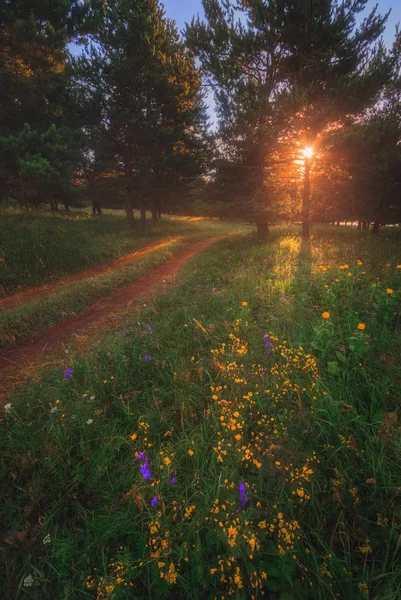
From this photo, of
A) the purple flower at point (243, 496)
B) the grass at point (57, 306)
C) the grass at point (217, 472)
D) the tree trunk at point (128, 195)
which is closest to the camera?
the grass at point (217, 472)

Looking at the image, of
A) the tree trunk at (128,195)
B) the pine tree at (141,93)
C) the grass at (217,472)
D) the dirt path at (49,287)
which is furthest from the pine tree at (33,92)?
the grass at (217,472)

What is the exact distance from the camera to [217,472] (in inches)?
76.2

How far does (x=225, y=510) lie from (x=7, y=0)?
18203 mm

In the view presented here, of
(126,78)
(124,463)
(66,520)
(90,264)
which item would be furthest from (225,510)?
(126,78)

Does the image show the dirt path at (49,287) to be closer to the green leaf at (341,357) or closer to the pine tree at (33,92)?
the pine tree at (33,92)

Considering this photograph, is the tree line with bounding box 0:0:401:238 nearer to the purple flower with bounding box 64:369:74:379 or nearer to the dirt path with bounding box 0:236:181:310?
the dirt path with bounding box 0:236:181:310

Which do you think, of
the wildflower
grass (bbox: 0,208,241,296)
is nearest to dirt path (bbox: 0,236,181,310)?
grass (bbox: 0,208,241,296)

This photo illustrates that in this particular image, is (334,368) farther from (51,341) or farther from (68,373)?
(51,341)

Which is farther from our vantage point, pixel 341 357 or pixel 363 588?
pixel 341 357

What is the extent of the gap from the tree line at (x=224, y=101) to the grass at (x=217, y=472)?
11.1m

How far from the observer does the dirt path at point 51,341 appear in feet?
12.8

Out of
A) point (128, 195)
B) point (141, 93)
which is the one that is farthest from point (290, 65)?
point (128, 195)

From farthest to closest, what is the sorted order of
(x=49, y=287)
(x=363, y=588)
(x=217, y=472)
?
(x=49, y=287), (x=217, y=472), (x=363, y=588)

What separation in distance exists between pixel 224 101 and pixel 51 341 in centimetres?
1269
